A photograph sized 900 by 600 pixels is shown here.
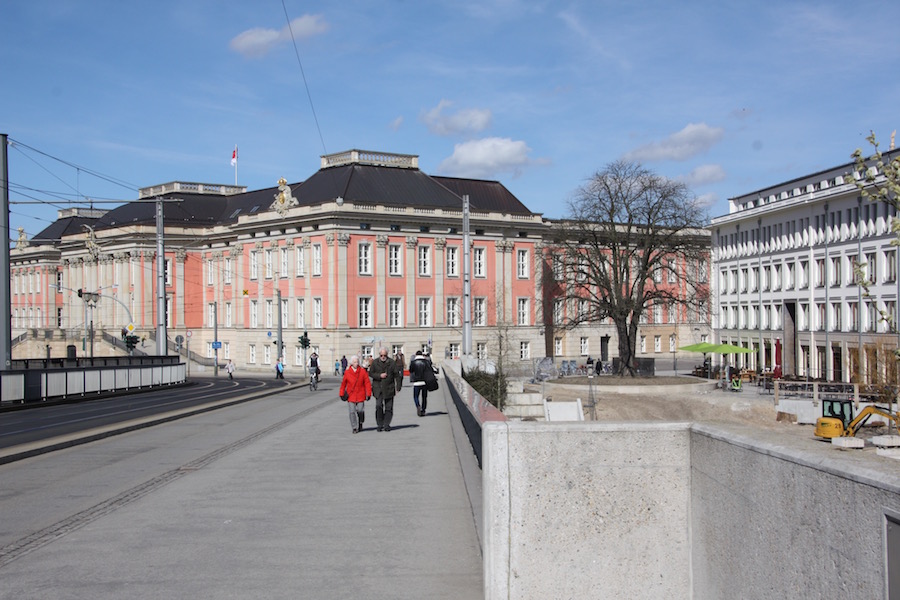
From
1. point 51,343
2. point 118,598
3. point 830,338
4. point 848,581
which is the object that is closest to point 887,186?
point 848,581

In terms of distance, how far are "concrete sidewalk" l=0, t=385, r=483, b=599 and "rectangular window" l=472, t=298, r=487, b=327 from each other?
7228 cm

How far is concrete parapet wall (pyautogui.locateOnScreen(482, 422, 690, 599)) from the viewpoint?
7.32m

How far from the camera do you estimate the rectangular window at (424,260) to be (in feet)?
282

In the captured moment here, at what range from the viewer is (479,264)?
293 ft

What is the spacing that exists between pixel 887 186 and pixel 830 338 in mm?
55313

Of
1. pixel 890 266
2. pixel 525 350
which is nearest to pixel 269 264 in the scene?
pixel 525 350

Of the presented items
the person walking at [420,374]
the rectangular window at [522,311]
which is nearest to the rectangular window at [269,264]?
the rectangular window at [522,311]

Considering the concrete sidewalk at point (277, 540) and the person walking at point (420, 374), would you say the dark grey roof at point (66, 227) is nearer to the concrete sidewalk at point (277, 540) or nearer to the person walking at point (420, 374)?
the person walking at point (420, 374)

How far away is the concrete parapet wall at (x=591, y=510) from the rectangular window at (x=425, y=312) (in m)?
78.0

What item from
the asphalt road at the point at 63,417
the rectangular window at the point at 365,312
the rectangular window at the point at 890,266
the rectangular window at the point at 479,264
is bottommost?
the asphalt road at the point at 63,417

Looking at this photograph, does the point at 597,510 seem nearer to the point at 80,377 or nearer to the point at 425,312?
the point at 80,377

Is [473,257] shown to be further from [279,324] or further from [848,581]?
[848,581]

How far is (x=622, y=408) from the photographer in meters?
52.7

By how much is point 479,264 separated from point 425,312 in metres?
7.29
